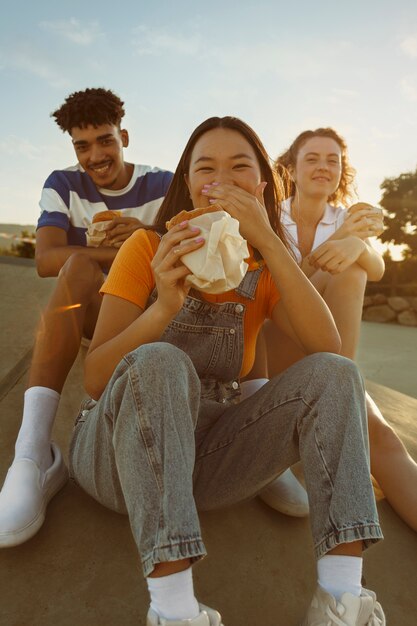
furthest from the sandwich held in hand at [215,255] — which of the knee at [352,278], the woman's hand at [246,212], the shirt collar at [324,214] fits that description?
the shirt collar at [324,214]

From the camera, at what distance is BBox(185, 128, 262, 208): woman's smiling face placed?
7.15 ft

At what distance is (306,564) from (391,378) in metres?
4.34

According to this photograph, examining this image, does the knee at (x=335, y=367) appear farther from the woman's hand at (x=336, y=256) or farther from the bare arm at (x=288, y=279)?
the woman's hand at (x=336, y=256)

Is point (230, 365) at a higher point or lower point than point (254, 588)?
higher

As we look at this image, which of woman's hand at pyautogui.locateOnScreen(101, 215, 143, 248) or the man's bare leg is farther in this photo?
woman's hand at pyautogui.locateOnScreen(101, 215, 143, 248)

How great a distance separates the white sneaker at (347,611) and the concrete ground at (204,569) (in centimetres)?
39

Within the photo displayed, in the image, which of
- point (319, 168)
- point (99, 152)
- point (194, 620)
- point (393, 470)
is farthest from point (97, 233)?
point (194, 620)

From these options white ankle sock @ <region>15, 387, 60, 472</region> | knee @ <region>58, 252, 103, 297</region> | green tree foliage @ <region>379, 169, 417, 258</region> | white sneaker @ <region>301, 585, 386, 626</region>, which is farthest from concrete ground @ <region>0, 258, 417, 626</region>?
green tree foliage @ <region>379, 169, 417, 258</region>

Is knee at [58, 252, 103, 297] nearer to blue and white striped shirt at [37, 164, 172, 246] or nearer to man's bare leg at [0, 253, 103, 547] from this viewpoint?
man's bare leg at [0, 253, 103, 547]

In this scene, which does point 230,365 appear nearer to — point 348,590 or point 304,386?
point 304,386

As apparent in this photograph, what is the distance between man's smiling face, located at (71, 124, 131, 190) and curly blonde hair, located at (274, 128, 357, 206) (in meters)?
1.14

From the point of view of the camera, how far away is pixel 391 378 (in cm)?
611

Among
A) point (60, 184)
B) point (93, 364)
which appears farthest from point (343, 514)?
point (60, 184)

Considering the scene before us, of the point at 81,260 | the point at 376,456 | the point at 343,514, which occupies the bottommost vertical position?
the point at 376,456
